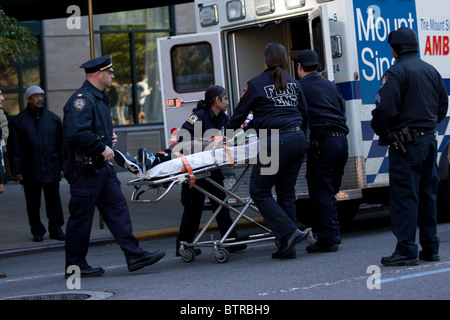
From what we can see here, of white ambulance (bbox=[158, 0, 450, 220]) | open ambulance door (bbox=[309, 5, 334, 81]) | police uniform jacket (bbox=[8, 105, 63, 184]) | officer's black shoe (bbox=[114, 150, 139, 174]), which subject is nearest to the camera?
officer's black shoe (bbox=[114, 150, 139, 174])

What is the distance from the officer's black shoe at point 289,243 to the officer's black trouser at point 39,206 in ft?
12.1

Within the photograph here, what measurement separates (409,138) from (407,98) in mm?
330

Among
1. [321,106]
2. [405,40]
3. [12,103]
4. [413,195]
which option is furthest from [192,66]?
[12,103]

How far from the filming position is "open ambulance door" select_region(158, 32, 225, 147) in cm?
964

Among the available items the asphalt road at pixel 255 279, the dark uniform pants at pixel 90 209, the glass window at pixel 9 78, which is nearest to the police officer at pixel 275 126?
the asphalt road at pixel 255 279

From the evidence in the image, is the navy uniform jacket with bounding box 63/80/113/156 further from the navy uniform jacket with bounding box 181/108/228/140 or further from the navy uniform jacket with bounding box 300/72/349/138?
the navy uniform jacket with bounding box 300/72/349/138

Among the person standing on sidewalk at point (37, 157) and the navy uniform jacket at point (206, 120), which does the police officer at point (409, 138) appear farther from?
the person standing on sidewalk at point (37, 157)

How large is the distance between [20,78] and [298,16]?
354 inches

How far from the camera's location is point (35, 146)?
961cm

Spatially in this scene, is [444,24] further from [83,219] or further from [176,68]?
[83,219]

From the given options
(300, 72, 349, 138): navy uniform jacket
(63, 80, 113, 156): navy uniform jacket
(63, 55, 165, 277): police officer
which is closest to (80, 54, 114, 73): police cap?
(63, 55, 165, 277): police officer

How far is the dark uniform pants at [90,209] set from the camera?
662 cm

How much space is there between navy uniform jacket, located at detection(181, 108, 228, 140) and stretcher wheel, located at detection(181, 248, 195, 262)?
1084 millimetres
